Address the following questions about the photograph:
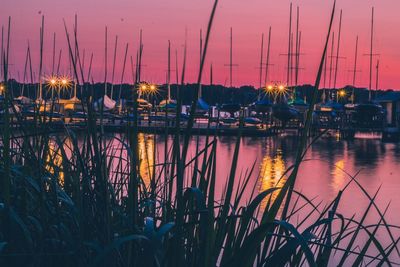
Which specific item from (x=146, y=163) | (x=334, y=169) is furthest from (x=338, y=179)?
(x=146, y=163)

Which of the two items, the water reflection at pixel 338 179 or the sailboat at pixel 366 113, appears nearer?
the water reflection at pixel 338 179

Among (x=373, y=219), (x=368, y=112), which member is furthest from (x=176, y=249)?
(x=368, y=112)

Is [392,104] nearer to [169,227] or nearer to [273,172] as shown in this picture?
[273,172]

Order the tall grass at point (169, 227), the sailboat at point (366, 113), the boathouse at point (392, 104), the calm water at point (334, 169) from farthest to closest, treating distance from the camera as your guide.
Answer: the boathouse at point (392, 104)
the sailboat at point (366, 113)
the calm water at point (334, 169)
the tall grass at point (169, 227)

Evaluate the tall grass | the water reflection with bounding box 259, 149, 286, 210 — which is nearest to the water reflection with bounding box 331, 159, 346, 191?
Result: the water reflection with bounding box 259, 149, 286, 210

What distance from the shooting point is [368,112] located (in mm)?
33344

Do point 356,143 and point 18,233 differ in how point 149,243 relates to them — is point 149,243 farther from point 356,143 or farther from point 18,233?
point 356,143

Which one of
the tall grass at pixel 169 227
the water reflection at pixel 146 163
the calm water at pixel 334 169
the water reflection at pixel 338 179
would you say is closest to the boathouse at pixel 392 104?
the calm water at pixel 334 169

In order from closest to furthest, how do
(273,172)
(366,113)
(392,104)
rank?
(273,172) → (366,113) → (392,104)

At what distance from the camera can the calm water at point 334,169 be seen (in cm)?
1263

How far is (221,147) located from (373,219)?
54.5 ft

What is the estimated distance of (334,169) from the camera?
65.2 feet

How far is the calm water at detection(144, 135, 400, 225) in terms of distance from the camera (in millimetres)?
12633

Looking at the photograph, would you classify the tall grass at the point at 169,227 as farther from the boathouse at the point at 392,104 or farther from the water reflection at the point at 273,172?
the boathouse at the point at 392,104
